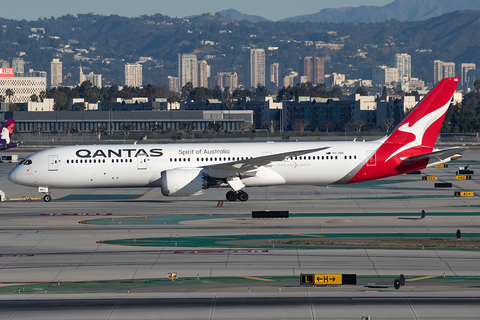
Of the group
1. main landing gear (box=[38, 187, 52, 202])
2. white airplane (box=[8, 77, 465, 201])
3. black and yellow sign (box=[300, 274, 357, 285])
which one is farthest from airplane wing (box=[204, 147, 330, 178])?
black and yellow sign (box=[300, 274, 357, 285])

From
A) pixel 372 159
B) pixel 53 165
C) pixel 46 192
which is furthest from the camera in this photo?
pixel 46 192

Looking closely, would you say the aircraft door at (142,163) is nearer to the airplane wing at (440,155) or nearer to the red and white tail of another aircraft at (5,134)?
the airplane wing at (440,155)

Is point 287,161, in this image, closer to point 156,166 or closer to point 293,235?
point 156,166

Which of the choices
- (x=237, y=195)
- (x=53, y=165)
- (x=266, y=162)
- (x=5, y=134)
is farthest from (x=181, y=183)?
(x=5, y=134)

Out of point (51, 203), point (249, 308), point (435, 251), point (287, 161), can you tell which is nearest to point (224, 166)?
point (287, 161)

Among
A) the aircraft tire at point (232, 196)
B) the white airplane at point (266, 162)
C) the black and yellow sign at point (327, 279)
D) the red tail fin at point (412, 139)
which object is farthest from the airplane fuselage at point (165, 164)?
the black and yellow sign at point (327, 279)

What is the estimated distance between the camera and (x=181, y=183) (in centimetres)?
3784

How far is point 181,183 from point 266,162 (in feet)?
20.1

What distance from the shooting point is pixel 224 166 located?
125 ft

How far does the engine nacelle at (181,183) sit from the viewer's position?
37.8m

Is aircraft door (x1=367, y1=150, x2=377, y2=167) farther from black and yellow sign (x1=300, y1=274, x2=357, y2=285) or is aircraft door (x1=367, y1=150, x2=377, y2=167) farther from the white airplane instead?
black and yellow sign (x1=300, y1=274, x2=357, y2=285)

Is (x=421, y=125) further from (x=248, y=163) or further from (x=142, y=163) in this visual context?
(x=142, y=163)

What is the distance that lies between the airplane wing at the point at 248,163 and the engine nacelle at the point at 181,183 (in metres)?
1.24

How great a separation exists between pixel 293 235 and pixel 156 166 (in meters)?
14.8
